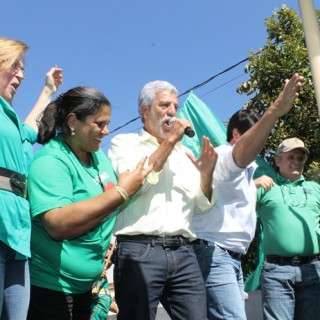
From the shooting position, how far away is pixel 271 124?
2695mm

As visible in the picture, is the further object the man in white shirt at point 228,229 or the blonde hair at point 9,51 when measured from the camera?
the man in white shirt at point 228,229

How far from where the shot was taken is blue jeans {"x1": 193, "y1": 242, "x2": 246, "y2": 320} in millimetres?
2885

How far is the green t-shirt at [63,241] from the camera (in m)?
2.20

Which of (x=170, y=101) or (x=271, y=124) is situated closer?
(x=271, y=124)

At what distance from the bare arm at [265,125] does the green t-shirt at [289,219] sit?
3.86ft

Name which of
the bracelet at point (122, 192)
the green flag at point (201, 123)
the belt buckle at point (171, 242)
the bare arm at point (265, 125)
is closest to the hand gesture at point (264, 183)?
the bare arm at point (265, 125)

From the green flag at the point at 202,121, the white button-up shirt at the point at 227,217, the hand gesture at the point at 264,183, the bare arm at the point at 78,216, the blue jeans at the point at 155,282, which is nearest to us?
the bare arm at the point at 78,216

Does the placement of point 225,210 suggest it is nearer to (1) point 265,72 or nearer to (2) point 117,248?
(2) point 117,248

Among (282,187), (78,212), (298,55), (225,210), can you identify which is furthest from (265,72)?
(78,212)

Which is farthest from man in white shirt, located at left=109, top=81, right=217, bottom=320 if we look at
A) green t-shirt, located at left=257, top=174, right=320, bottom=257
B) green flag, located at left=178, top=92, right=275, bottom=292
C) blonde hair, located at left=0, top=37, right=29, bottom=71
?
green flag, located at left=178, top=92, right=275, bottom=292

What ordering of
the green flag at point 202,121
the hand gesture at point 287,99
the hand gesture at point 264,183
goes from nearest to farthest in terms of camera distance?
the hand gesture at point 287,99, the hand gesture at point 264,183, the green flag at point 202,121

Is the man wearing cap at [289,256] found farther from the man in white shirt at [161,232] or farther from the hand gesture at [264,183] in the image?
the man in white shirt at [161,232]

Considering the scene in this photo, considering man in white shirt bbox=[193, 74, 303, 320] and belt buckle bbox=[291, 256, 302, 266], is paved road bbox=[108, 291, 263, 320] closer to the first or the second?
belt buckle bbox=[291, 256, 302, 266]

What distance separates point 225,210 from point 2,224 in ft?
5.07
